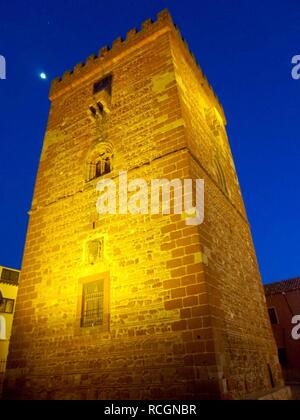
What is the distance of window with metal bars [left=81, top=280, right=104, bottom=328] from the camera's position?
6402 millimetres

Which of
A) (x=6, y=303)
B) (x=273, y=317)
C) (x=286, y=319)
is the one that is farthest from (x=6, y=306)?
(x=286, y=319)

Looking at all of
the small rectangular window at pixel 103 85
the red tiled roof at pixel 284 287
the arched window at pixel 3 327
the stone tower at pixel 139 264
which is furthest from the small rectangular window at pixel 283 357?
the small rectangular window at pixel 103 85

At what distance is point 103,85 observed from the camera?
10.1m

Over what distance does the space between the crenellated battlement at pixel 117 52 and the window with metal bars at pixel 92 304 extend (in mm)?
7551

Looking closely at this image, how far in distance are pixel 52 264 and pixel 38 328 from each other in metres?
1.53

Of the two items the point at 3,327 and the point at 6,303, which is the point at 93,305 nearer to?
the point at 3,327

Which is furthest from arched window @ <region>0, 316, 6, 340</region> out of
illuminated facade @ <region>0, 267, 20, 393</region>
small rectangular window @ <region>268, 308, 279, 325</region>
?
small rectangular window @ <region>268, 308, 279, 325</region>

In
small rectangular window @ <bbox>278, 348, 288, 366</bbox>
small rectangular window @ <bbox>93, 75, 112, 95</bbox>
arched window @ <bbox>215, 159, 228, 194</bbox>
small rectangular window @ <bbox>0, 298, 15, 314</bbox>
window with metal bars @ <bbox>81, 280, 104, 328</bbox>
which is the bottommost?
small rectangular window @ <bbox>278, 348, 288, 366</bbox>

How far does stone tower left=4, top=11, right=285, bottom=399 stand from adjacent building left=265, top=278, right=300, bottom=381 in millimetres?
13050

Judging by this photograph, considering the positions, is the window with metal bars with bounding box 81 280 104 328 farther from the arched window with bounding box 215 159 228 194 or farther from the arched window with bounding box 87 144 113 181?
the arched window with bounding box 215 159 228 194

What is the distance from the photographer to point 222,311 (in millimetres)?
5715

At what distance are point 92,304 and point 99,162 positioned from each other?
13.0 ft
